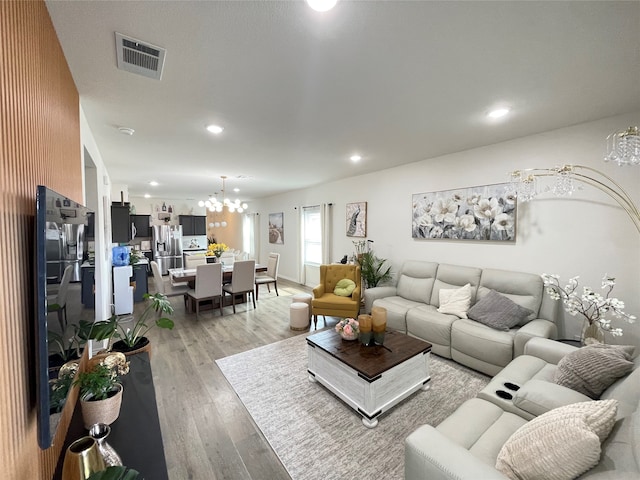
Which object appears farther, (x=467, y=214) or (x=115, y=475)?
(x=467, y=214)

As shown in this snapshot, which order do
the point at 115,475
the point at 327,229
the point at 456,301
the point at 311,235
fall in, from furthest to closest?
the point at 311,235
the point at 327,229
the point at 456,301
the point at 115,475

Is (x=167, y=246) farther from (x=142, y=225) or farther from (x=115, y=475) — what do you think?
(x=115, y=475)

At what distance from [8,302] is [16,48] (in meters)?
0.84

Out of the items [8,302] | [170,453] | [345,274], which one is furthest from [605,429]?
[345,274]

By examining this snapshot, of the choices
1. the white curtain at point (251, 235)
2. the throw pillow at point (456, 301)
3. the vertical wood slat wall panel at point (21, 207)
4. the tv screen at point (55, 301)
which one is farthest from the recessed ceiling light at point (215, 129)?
the white curtain at point (251, 235)

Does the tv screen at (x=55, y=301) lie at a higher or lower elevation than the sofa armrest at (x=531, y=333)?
higher

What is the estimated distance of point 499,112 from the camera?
2.33 metres

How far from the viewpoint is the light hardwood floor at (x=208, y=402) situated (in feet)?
5.74

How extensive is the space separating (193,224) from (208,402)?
298 inches

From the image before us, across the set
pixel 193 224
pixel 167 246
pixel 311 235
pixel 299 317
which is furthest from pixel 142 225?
pixel 299 317

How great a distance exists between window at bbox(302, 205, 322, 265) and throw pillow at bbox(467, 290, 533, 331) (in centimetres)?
386

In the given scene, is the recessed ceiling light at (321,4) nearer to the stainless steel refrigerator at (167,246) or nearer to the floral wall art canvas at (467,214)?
the floral wall art canvas at (467,214)

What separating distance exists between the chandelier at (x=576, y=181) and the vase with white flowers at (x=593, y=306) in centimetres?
65

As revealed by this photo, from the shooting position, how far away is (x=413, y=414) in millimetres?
2197
